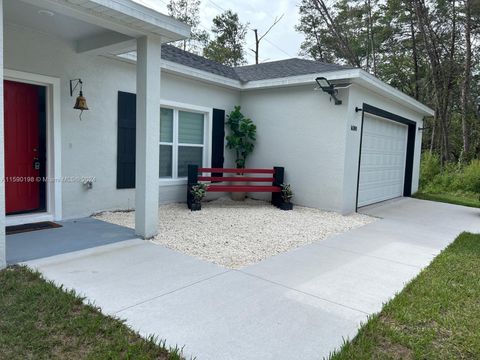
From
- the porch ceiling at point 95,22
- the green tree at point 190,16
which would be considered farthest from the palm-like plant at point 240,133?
the green tree at point 190,16

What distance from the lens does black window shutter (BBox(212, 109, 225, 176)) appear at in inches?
332

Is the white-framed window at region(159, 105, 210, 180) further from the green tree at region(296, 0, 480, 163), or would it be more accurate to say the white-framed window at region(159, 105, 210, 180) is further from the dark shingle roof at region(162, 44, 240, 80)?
the green tree at region(296, 0, 480, 163)

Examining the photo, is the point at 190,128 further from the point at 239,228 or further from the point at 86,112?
the point at 239,228

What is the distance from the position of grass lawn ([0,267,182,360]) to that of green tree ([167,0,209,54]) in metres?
22.2

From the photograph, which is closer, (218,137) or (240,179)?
(240,179)

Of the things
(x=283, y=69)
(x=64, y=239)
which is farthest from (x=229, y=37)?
(x=64, y=239)

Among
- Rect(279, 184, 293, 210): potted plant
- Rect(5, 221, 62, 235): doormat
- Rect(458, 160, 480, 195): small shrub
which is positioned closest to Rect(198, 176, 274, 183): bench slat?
Rect(279, 184, 293, 210): potted plant

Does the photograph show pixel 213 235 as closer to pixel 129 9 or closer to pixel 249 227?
pixel 249 227

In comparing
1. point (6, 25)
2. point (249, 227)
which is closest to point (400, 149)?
point (249, 227)

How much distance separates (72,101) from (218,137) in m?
3.55

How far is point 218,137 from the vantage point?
8531 millimetres

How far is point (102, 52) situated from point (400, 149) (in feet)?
29.6

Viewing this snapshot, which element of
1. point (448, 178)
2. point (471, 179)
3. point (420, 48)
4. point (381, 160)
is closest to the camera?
point (381, 160)

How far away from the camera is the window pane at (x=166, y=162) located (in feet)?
24.6
